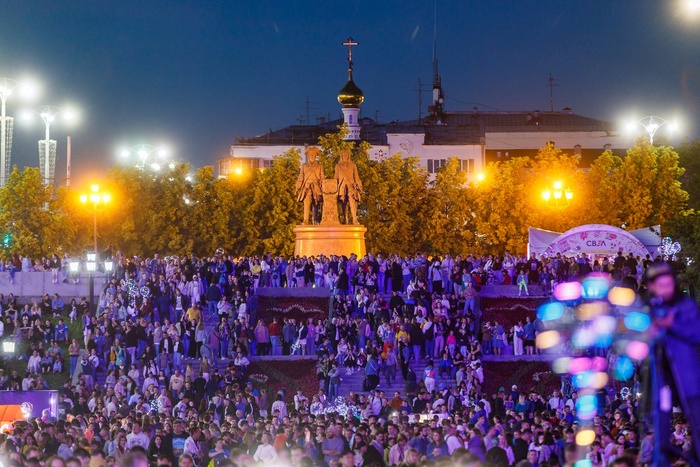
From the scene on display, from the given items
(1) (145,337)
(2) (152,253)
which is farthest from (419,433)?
(2) (152,253)

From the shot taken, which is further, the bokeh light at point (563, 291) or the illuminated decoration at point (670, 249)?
the illuminated decoration at point (670, 249)

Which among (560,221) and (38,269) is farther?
(560,221)

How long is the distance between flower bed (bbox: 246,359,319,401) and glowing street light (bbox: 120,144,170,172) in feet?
113

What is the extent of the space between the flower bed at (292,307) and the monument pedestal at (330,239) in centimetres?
657

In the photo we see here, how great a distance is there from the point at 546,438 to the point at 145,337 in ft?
60.2

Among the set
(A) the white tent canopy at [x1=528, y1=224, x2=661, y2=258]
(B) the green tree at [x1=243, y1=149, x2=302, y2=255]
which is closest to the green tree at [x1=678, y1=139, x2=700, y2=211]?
(B) the green tree at [x1=243, y1=149, x2=302, y2=255]

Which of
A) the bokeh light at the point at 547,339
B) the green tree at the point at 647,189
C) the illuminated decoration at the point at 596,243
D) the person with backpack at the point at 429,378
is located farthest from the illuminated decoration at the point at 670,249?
the green tree at the point at 647,189

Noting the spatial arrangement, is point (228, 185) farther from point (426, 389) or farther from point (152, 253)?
point (426, 389)

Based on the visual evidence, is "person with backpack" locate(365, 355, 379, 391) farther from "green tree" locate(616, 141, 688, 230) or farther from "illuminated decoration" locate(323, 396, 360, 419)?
"green tree" locate(616, 141, 688, 230)

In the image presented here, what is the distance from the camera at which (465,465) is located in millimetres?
11656

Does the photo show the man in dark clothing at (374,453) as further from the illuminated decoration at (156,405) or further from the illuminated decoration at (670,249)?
the illuminated decoration at (670,249)

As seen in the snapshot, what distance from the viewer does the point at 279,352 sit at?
36.3m

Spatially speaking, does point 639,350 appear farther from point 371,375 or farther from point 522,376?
point 522,376

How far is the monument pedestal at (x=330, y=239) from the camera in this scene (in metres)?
46.2
